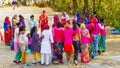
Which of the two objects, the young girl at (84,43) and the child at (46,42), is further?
the young girl at (84,43)

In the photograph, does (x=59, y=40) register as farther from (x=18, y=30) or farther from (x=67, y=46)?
(x=18, y=30)

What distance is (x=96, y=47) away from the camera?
15.8 m

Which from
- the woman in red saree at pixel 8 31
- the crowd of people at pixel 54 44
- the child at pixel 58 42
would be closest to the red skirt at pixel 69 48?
the crowd of people at pixel 54 44

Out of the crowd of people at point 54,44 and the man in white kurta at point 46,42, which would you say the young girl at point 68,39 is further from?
the man in white kurta at point 46,42

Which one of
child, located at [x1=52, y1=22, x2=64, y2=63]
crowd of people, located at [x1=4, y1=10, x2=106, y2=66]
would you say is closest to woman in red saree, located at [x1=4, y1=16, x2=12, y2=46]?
crowd of people, located at [x1=4, y1=10, x2=106, y2=66]

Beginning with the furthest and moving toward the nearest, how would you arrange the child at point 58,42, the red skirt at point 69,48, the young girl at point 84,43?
the young girl at point 84,43
the child at point 58,42
the red skirt at point 69,48

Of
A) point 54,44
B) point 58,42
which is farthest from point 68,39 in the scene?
point 54,44

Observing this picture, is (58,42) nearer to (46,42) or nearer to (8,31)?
(46,42)

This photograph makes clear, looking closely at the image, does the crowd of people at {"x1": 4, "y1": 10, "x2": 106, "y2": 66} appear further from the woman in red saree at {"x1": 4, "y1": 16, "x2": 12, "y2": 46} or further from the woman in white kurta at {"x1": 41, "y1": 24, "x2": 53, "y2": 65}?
the woman in red saree at {"x1": 4, "y1": 16, "x2": 12, "y2": 46}

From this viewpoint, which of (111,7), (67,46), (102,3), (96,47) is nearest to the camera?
(67,46)

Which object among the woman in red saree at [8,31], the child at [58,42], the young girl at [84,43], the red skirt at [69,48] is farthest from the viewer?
the woman in red saree at [8,31]

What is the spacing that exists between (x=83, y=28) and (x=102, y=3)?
52.7 ft

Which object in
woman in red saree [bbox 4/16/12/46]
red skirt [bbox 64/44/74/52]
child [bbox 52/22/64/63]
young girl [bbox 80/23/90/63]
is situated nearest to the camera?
red skirt [bbox 64/44/74/52]

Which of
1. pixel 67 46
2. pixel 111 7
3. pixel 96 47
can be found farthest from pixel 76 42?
pixel 111 7
